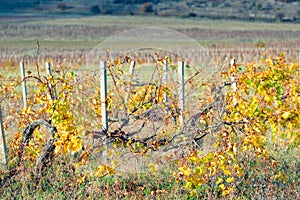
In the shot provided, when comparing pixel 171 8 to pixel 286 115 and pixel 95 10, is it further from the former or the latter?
pixel 286 115

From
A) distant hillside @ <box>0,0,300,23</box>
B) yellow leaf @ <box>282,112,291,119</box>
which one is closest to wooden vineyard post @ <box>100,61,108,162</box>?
yellow leaf @ <box>282,112,291,119</box>

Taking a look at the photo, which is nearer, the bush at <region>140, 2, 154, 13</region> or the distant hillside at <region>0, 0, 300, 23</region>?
the distant hillside at <region>0, 0, 300, 23</region>

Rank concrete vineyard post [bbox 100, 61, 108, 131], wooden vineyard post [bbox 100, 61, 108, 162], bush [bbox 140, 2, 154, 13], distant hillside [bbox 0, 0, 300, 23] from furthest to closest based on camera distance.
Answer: bush [bbox 140, 2, 154, 13]
distant hillside [bbox 0, 0, 300, 23]
concrete vineyard post [bbox 100, 61, 108, 131]
wooden vineyard post [bbox 100, 61, 108, 162]

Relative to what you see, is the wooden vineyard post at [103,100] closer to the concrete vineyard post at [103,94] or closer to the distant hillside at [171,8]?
the concrete vineyard post at [103,94]

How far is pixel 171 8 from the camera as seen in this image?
87500 mm

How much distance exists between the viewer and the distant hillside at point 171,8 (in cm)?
7928

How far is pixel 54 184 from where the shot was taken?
19.0 feet

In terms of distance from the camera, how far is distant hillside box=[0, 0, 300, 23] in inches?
3121

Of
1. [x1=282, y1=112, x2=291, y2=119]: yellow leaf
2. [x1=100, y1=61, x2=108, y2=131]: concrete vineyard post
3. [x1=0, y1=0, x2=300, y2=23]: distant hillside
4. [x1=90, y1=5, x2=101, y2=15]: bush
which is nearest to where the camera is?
[x1=282, y1=112, x2=291, y2=119]: yellow leaf

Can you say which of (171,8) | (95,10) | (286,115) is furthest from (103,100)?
(171,8)

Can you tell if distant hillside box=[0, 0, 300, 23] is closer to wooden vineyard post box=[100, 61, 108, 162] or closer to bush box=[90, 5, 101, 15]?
bush box=[90, 5, 101, 15]

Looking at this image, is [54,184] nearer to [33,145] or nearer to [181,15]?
[33,145]

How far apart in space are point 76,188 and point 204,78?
2.51 m

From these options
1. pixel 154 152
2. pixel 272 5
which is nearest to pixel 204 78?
pixel 154 152
